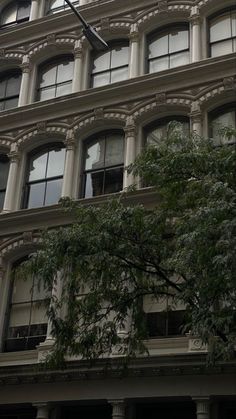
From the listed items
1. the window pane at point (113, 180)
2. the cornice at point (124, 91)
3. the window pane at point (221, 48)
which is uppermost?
the window pane at point (221, 48)

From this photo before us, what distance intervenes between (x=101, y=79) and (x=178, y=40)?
298 cm

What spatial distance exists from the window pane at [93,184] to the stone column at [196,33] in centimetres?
483

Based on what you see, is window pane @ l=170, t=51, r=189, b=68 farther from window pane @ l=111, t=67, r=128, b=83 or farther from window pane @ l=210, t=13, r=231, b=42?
window pane @ l=111, t=67, r=128, b=83

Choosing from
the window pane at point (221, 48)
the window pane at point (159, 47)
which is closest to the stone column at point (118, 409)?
the window pane at point (221, 48)

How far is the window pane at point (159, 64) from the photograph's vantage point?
21016 mm

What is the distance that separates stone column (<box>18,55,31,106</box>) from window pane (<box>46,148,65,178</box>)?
8.53ft

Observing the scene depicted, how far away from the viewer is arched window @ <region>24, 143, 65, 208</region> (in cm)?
2055

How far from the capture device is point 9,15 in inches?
1034

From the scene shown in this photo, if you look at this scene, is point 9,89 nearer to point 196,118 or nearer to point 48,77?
point 48,77

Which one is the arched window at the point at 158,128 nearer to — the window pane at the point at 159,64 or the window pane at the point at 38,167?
the window pane at the point at 159,64

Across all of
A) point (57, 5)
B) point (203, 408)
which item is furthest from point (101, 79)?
point (203, 408)

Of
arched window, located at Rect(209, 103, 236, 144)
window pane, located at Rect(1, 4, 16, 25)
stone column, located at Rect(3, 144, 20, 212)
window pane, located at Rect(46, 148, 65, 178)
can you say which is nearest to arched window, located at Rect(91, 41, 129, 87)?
window pane, located at Rect(46, 148, 65, 178)

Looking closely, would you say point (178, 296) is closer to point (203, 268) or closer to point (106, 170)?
point (203, 268)

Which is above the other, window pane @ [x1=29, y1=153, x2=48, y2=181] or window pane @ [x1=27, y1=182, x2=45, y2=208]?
window pane @ [x1=29, y1=153, x2=48, y2=181]
